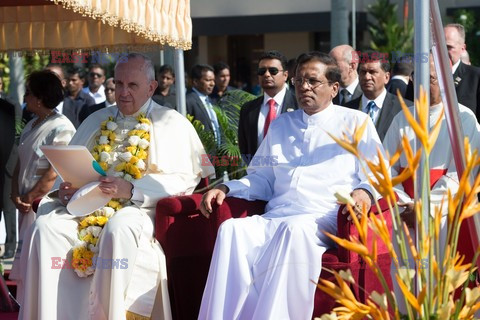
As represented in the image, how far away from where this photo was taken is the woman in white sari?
7660mm

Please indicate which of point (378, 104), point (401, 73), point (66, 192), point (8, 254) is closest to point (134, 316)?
point (66, 192)

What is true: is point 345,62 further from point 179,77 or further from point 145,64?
point 145,64

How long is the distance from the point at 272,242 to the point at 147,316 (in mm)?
1060

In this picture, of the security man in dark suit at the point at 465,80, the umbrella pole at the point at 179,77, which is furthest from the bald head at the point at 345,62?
the umbrella pole at the point at 179,77

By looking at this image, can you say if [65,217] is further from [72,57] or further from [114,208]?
[72,57]

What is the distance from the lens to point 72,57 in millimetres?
8617

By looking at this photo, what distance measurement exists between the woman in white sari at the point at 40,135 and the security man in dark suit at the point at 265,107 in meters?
1.72

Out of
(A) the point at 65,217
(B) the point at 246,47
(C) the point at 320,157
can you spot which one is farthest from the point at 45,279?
(B) the point at 246,47

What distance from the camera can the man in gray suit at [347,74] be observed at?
8.49 meters

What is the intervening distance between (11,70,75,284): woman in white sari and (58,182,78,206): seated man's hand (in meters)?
1.03

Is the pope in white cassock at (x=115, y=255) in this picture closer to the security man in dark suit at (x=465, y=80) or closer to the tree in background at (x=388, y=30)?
the security man in dark suit at (x=465, y=80)

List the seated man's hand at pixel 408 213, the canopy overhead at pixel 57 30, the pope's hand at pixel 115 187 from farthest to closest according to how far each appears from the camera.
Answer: the canopy overhead at pixel 57 30, the pope's hand at pixel 115 187, the seated man's hand at pixel 408 213

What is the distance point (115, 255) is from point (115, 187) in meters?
0.53

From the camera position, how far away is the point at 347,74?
28.1 feet
